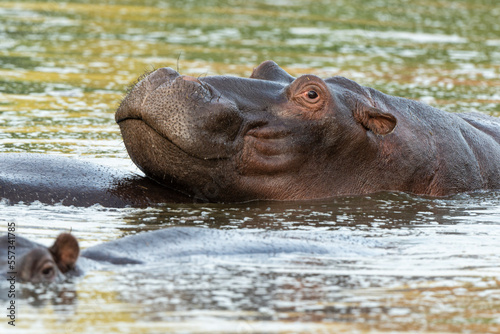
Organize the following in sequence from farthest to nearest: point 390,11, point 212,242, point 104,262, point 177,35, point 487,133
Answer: point 390,11
point 177,35
point 487,133
point 212,242
point 104,262

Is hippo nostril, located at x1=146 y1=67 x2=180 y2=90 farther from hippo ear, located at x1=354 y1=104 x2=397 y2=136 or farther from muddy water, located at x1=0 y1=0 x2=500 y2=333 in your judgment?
hippo ear, located at x1=354 y1=104 x2=397 y2=136

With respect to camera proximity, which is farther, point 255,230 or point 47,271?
point 255,230

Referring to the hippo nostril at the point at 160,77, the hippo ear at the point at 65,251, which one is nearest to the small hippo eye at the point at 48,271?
the hippo ear at the point at 65,251

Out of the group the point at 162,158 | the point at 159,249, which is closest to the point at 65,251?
the point at 159,249

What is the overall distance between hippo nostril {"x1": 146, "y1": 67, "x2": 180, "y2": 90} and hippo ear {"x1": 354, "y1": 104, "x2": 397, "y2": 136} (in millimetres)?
1446

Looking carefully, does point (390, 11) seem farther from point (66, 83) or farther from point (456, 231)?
point (456, 231)

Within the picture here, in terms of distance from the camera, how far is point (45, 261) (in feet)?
15.4

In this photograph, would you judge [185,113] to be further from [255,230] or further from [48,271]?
[48,271]

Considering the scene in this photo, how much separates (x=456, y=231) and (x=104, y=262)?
260 cm

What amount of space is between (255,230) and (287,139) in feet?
3.52

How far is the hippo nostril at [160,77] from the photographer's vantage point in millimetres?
7043

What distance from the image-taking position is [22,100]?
12.0 m

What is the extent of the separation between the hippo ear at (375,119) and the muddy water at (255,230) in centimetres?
53

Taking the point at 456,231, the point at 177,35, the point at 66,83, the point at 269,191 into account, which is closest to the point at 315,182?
the point at 269,191
